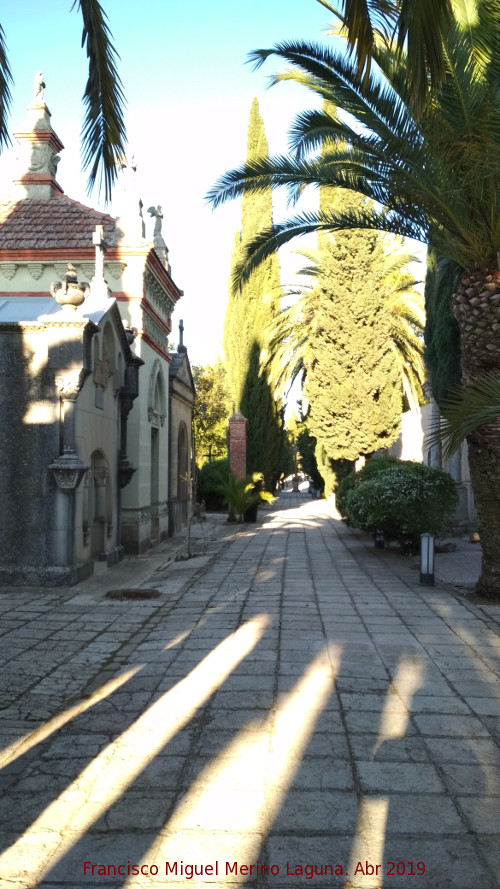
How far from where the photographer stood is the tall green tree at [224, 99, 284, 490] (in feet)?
87.6

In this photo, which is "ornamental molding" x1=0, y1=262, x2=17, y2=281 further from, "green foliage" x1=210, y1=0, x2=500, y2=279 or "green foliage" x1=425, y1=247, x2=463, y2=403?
"green foliage" x1=425, y1=247, x2=463, y2=403

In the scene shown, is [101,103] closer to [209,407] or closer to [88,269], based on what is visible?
[88,269]

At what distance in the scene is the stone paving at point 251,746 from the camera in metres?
2.96

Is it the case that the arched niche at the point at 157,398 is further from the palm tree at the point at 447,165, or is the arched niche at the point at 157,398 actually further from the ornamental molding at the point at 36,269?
the palm tree at the point at 447,165

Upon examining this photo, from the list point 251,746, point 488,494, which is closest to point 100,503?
point 488,494

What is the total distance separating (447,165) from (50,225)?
9306 millimetres

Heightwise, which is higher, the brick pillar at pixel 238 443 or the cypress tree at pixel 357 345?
the cypress tree at pixel 357 345

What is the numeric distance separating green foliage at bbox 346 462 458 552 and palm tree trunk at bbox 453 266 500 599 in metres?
3.32

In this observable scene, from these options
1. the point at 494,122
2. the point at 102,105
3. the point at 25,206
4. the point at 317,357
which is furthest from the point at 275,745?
the point at 317,357

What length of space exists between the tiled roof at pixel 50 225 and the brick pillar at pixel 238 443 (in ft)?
35.6

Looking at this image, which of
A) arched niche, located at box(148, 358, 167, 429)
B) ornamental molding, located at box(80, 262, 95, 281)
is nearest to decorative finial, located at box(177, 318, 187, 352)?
arched niche, located at box(148, 358, 167, 429)

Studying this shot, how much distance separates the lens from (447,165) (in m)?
8.07

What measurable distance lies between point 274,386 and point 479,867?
23.6m

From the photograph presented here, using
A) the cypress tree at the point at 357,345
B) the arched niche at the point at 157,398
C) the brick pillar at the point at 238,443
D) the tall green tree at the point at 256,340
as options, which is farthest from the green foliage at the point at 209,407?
the arched niche at the point at 157,398
